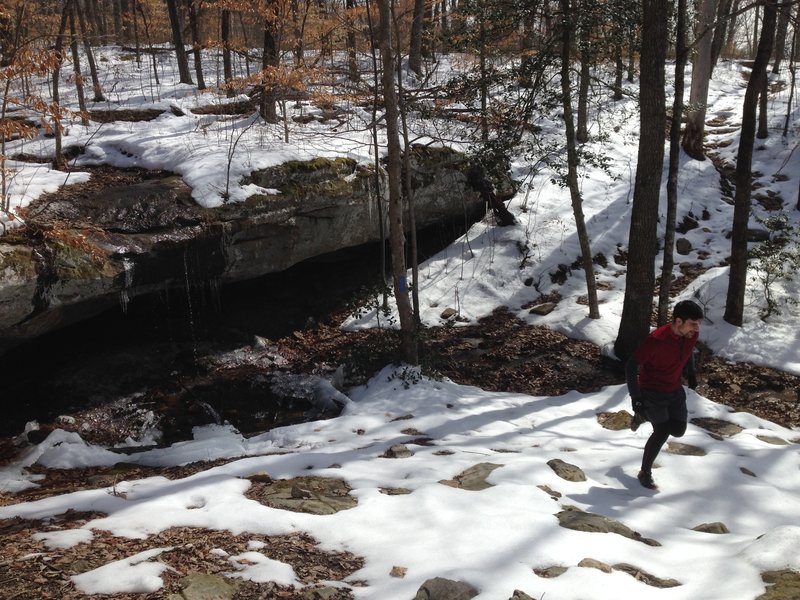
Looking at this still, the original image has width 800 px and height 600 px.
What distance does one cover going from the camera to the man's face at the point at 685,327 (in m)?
4.91

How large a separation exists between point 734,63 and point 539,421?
28578mm

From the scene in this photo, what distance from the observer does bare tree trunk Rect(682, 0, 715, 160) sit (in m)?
14.7

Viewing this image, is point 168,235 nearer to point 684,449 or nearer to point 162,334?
point 162,334

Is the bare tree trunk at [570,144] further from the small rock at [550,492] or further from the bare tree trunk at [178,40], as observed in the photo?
the bare tree trunk at [178,40]

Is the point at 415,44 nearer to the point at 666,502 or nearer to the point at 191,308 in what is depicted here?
the point at 191,308

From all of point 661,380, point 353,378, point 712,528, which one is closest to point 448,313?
point 353,378

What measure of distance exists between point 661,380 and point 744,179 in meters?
6.30

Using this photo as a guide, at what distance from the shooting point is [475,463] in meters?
5.72

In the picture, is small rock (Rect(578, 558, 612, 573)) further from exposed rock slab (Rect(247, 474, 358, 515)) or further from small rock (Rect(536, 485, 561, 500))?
exposed rock slab (Rect(247, 474, 358, 515))

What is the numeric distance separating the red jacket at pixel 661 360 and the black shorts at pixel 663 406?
58 mm

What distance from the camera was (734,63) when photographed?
93.7ft

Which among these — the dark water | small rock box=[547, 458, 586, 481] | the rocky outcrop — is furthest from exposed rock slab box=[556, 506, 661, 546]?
the dark water

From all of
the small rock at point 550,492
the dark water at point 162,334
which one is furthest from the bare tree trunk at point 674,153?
the small rock at point 550,492

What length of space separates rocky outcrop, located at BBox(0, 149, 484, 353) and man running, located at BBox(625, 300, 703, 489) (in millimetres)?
6093
